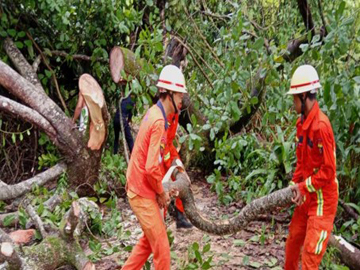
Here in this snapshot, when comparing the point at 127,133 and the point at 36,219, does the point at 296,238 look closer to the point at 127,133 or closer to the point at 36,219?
the point at 36,219

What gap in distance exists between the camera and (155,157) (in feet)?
9.80

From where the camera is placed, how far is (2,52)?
5488 mm

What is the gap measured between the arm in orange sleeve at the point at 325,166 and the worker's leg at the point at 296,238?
37 cm

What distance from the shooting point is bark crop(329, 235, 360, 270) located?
11.2ft

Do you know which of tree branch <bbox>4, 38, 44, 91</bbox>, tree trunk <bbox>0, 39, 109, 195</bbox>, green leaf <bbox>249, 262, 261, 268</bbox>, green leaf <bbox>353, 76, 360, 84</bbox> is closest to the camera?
green leaf <bbox>353, 76, 360, 84</bbox>

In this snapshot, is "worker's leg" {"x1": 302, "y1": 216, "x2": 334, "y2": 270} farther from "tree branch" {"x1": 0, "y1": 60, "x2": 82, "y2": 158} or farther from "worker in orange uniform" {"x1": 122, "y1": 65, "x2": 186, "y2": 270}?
"tree branch" {"x1": 0, "y1": 60, "x2": 82, "y2": 158}

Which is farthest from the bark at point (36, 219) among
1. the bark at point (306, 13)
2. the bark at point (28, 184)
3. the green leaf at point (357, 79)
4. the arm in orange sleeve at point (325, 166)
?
the bark at point (306, 13)

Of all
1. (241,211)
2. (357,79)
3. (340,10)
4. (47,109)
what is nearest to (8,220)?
(47,109)

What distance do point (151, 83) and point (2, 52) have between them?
6.98 ft

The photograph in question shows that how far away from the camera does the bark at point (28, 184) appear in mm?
4680

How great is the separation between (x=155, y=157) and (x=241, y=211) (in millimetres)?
892

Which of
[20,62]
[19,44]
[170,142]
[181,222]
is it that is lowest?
[181,222]

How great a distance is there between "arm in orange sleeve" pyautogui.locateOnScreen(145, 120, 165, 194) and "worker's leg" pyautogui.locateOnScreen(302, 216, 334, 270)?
1.10 metres

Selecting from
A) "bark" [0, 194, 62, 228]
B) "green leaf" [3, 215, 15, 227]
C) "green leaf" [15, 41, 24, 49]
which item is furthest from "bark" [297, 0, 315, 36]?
A: "green leaf" [3, 215, 15, 227]
